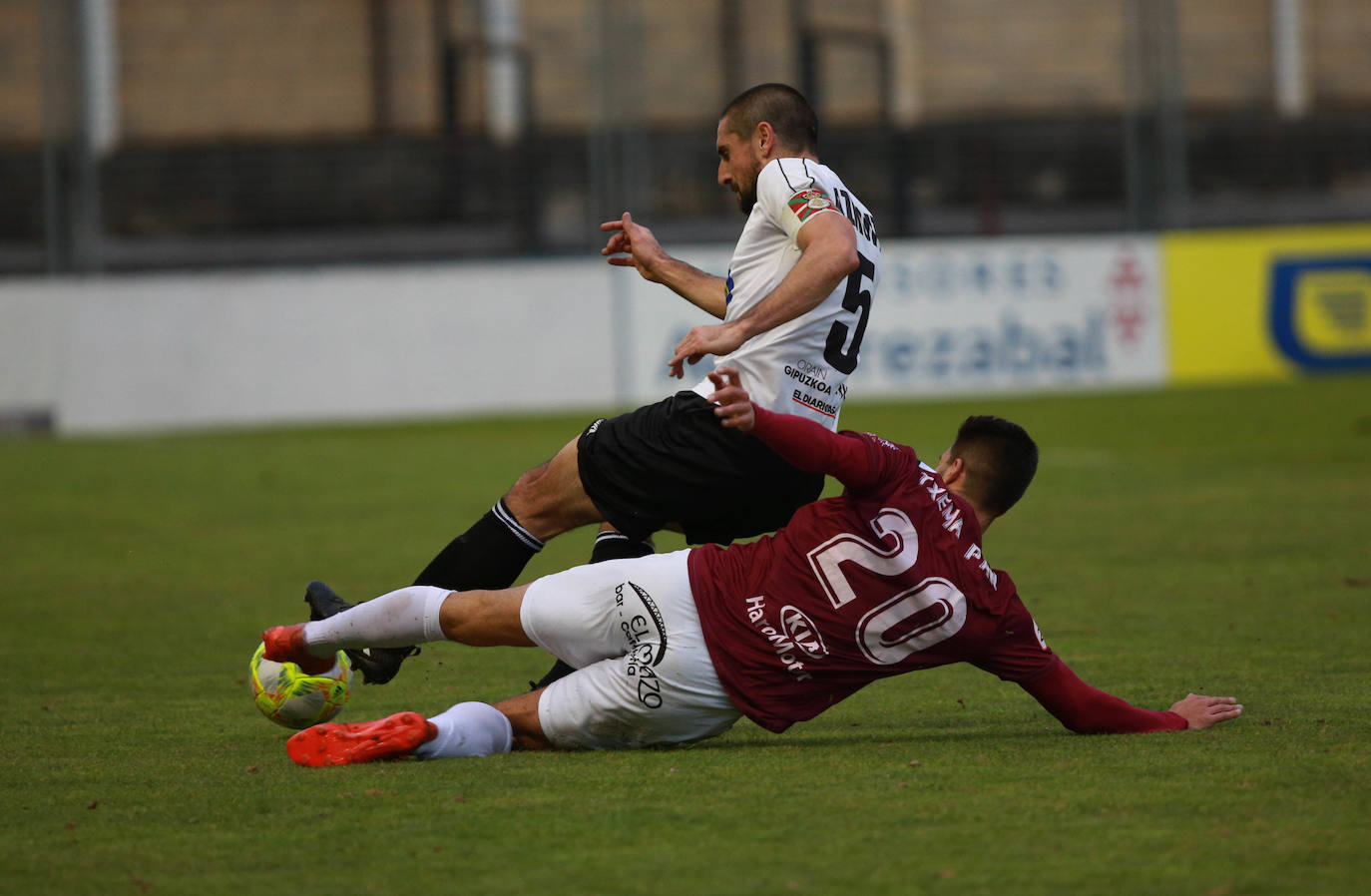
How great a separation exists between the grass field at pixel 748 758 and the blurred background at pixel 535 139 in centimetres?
958

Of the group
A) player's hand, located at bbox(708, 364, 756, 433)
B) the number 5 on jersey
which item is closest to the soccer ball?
player's hand, located at bbox(708, 364, 756, 433)

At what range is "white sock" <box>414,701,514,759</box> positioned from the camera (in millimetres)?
4234

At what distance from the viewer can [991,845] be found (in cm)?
337

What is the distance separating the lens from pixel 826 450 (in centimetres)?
410

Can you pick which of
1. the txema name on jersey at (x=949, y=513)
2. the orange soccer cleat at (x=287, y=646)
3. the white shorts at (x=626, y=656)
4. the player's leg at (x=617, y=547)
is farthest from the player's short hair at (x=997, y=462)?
the orange soccer cleat at (x=287, y=646)

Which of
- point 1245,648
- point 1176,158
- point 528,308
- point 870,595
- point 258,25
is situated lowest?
point 1245,648

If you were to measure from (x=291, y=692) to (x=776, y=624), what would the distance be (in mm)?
1331

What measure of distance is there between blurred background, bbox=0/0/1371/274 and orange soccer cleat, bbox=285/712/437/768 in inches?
578

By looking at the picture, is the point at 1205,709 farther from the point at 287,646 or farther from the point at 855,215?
the point at 287,646

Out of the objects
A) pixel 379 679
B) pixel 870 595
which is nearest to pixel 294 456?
pixel 379 679

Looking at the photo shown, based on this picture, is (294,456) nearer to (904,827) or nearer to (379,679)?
(379,679)

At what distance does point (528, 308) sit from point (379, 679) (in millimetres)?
12904

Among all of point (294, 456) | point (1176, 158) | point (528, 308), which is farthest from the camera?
point (1176, 158)

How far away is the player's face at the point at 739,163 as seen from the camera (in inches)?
196
